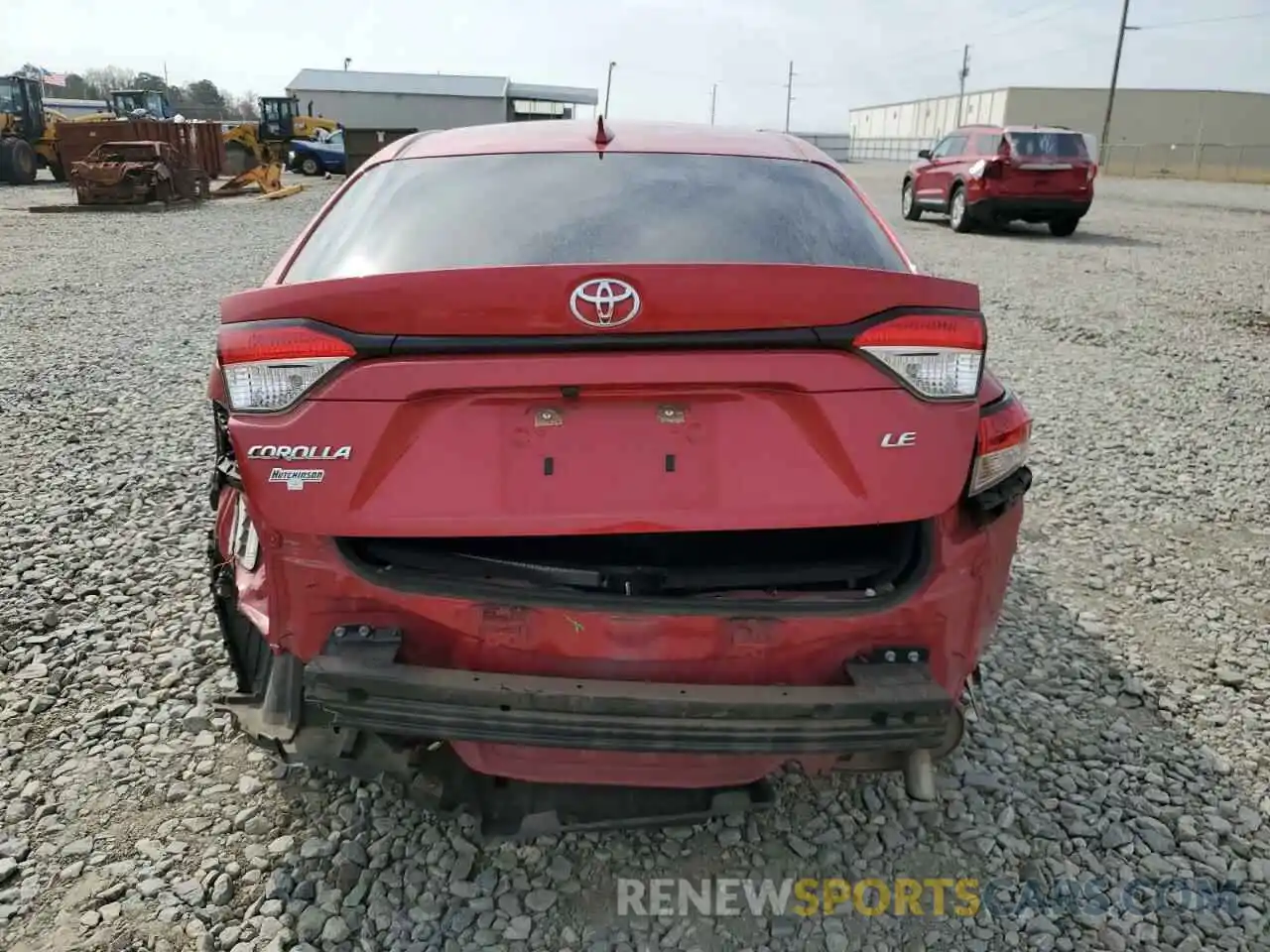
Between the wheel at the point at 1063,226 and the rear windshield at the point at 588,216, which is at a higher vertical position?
the rear windshield at the point at 588,216

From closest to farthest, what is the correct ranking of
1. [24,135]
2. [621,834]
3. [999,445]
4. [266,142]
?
[999,445] → [621,834] → [24,135] → [266,142]

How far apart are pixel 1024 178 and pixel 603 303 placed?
15.3 m

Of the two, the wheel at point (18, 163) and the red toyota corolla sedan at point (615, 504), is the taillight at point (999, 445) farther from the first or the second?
the wheel at point (18, 163)

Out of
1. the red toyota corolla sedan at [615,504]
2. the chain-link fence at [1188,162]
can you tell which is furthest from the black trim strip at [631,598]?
the chain-link fence at [1188,162]

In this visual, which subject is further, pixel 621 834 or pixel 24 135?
pixel 24 135

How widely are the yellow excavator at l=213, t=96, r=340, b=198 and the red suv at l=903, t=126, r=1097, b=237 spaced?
1595 cm

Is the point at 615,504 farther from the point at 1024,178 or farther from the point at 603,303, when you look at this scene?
the point at 1024,178

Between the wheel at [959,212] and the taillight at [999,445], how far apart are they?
14901mm

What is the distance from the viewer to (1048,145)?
15.1m

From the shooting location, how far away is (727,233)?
248 cm

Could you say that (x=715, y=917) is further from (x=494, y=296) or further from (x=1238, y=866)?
(x=494, y=296)

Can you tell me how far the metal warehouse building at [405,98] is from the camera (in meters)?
60.3

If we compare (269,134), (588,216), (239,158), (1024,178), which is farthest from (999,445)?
(269,134)

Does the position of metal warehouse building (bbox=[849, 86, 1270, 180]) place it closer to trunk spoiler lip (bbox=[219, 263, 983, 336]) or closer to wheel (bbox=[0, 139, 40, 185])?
wheel (bbox=[0, 139, 40, 185])
